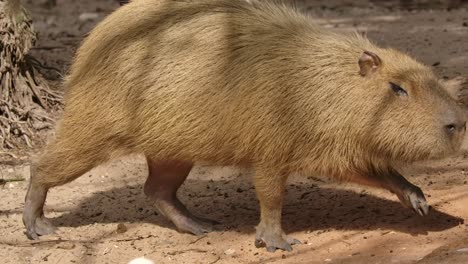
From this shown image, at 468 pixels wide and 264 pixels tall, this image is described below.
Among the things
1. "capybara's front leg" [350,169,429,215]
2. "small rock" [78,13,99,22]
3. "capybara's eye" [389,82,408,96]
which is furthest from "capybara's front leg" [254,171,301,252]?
"small rock" [78,13,99,22]

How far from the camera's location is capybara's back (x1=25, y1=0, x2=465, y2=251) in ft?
17.6

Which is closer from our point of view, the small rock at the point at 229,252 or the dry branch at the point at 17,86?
the small rock at the point at 229,252

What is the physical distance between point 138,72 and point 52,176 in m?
0.89

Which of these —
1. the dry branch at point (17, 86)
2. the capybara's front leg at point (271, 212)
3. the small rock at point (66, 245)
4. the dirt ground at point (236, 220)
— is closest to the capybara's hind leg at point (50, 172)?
the dirt ground at point (236, 220)

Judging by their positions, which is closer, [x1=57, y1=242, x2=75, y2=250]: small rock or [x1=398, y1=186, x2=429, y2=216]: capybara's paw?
[x1=398, y1=186, x2=429, y2=216]: capybara's paw

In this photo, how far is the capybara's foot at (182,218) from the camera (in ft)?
19.9

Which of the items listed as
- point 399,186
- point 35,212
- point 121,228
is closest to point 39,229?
point 35,212

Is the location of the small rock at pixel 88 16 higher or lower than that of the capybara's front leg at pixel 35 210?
lower

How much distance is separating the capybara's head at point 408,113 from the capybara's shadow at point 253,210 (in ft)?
1.75

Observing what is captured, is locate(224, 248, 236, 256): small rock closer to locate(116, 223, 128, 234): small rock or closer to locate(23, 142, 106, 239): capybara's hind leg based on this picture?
locate(116, 223, 128, 234): small rock

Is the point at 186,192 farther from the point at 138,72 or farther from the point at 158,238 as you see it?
the point at 138,72

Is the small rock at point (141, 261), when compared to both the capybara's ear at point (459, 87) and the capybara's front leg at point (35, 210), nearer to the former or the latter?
the capybara's front leg at point (35, 210)

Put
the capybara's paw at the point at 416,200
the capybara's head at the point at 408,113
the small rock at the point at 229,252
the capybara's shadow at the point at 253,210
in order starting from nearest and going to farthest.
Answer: the capybara's head at the point at 408,113, the capybara's paw at the point at 416,200, the small rock at the point at 229,252, the capybara's shadow at the point at 253,210

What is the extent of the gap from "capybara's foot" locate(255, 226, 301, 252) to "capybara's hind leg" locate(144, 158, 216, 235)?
0.61 metres
